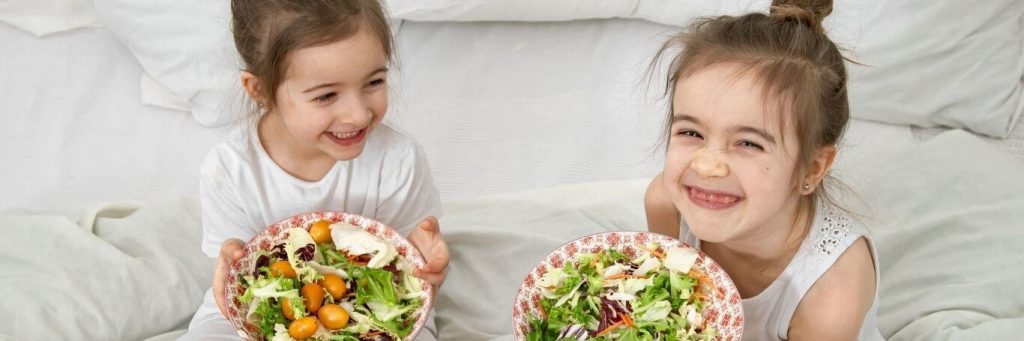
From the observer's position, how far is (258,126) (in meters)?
1.47

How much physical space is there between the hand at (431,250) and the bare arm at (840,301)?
446 millimetres

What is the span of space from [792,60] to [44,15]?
154cm

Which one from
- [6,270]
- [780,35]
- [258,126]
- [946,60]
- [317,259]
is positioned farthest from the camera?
[946,60]

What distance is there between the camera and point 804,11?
123 cm

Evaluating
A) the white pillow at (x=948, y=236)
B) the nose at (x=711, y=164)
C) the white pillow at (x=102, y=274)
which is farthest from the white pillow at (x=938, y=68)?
the white pillow at (x=102, y=274)

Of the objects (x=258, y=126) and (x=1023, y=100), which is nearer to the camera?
(x=258, y=126)

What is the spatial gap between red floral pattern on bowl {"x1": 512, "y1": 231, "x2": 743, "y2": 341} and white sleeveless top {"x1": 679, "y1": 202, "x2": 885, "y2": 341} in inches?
5.4

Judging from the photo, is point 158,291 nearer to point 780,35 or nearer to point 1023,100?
point 780,35

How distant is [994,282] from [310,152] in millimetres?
991

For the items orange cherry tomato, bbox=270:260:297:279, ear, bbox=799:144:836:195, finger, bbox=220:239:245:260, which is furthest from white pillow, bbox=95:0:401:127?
ear, bbox=799:144:836:195

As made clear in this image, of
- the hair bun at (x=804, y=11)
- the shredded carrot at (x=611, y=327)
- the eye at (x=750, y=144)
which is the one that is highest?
the hair bun at (x=804, y=11)

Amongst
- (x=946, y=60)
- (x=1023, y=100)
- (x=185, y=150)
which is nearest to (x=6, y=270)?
(x=185, y=150)

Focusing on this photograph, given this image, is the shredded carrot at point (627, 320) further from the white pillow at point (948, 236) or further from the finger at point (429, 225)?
the white pillow at point (948, 236)

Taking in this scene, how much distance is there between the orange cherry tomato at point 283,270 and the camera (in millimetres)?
1279
